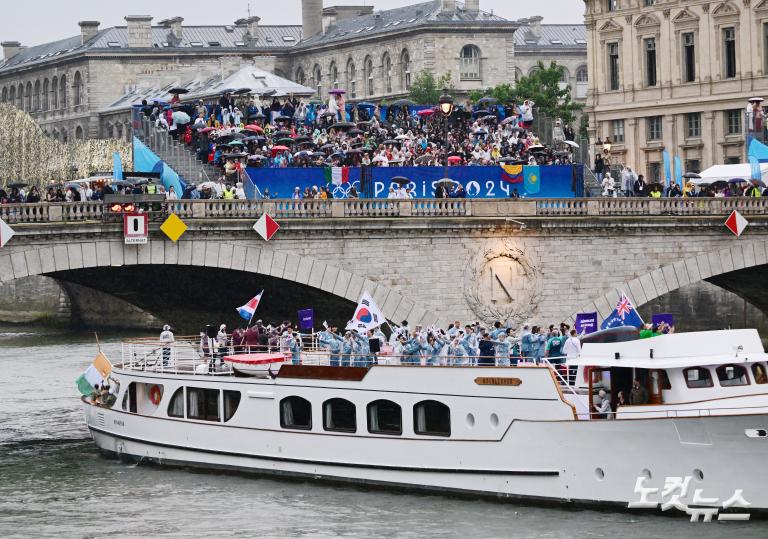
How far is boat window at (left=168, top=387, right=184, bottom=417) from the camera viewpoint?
5219cm

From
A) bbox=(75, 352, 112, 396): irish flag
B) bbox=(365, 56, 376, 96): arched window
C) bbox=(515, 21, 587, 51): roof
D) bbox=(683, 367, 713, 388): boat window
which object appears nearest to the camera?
bbox=(683, 367, 713, 388): boat window

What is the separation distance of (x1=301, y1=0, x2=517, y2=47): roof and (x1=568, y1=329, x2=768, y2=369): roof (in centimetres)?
10971

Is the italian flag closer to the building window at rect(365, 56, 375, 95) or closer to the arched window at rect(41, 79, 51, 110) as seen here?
the building window at rect(365, 56, 375, 95)

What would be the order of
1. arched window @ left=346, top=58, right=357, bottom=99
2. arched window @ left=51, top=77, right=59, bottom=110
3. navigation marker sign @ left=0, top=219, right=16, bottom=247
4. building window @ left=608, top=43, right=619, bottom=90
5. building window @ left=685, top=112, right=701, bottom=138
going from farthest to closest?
arched window @ left=51, top=77, right=59, bottom=110 < arched window @ left=346, top=58, right=357, bottom=99 < building window @ left=608, top=43, right=619, bottom=90 < building window @ left=685, top=112, right=701, bottom=138 < navigation marker sign @ left=0, top=219, right=16, bottom=247

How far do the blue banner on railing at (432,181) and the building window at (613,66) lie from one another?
141ft

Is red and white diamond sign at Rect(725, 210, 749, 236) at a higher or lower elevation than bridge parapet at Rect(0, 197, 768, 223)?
lower

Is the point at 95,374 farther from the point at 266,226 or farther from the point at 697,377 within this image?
the point at 697,377

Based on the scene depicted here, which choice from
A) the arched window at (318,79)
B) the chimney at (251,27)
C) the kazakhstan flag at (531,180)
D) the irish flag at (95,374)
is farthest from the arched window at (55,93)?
the irish flag at (95,374)

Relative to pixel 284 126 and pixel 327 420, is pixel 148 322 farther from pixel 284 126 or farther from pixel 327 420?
pixel 327 420

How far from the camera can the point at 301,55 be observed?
170 meters

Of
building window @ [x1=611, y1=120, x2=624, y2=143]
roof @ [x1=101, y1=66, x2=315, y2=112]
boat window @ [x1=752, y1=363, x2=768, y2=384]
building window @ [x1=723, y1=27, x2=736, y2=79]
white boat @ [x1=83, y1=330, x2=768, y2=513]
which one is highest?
roof @ [x1=101, y1=66, x2=315, y2=112]

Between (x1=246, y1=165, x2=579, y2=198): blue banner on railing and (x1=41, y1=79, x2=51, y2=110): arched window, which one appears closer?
(x1=246, y1=165, x2=579, y2=198): blue banner on railing

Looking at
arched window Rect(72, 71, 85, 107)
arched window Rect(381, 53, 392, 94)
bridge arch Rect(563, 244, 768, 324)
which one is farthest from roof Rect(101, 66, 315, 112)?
bridge arch Rect(563, 244, 768, 324)

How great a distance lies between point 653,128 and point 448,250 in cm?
4754
